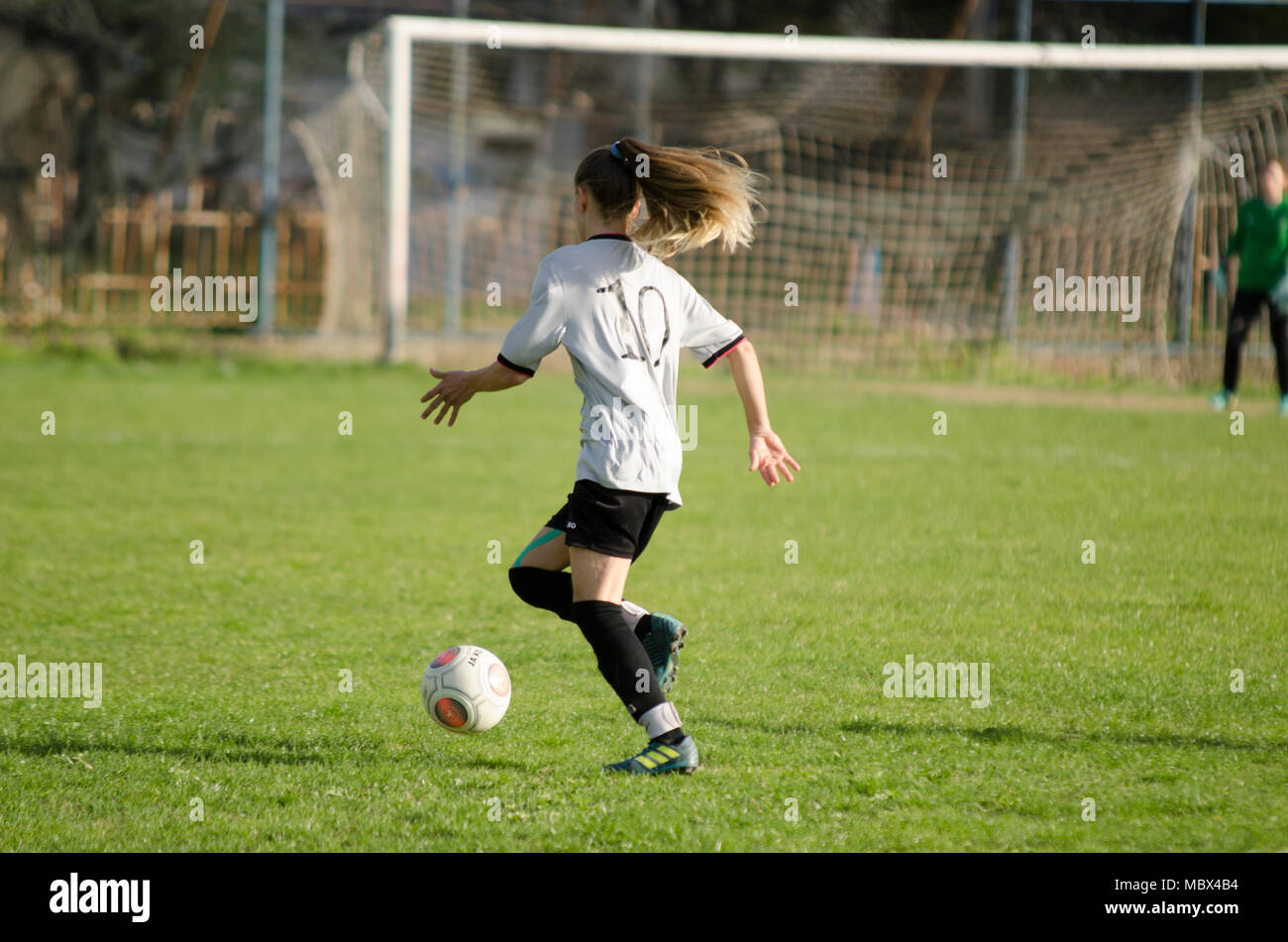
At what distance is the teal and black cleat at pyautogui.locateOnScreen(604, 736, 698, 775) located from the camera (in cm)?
390

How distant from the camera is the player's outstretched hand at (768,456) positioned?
4176 millimetres

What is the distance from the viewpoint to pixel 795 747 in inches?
167

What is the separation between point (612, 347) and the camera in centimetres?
398

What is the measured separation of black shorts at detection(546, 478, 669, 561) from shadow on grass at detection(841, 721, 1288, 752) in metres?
1.07

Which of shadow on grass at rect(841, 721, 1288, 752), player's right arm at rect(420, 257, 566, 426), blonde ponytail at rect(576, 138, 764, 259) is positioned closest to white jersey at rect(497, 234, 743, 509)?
player's right arm at rect(420, 257, 566, 426)

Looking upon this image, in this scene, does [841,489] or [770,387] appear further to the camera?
[770,387]

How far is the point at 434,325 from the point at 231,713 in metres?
14.9

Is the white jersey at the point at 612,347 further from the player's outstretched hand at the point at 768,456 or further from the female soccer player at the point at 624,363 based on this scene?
the player's outstretched hand at the point at 768,456

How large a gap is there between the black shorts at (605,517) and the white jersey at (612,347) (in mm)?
33

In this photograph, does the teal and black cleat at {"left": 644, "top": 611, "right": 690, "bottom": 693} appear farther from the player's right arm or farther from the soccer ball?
the player's right arm

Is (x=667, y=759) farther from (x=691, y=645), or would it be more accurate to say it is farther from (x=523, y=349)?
(x=691, y=645)

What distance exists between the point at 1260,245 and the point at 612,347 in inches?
421
